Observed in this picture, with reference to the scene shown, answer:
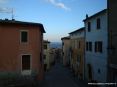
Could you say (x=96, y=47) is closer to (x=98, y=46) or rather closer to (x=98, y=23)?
(x=98, y=46)

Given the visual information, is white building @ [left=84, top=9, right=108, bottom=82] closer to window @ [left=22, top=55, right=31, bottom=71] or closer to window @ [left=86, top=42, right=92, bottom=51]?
window @ [left=86, top=42, right=92, bottom=51]

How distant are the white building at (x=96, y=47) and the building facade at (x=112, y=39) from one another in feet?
6.42

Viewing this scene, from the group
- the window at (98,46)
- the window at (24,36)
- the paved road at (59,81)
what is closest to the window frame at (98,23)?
the window at (98,46)

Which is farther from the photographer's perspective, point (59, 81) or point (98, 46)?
point (59, 81)

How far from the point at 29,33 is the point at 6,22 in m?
3.36

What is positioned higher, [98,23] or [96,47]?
[98,23]

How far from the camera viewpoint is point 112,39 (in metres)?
25.9

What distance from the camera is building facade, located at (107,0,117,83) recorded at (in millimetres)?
24828

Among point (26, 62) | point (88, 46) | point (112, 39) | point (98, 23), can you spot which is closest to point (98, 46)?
point (98, 23)

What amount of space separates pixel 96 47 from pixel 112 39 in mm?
7121

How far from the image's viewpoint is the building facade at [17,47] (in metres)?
29.3

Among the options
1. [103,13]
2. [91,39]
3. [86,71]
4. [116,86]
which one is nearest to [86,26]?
[91,39]

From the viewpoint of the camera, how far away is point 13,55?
2962cm

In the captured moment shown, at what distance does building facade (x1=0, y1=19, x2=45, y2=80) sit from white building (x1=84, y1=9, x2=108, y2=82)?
8136 millimetres
